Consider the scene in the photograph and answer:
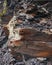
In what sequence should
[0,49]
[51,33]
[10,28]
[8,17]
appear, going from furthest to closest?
[8,17]
[0,49]
[10,28]
[51,33]

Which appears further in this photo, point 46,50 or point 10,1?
point 10,1

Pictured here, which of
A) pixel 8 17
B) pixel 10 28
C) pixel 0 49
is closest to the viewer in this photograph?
pixel 10 28

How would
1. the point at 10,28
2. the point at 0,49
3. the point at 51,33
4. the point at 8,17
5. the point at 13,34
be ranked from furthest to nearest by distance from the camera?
the point at 8,17 → the point at 0,49 → the point at 10,28 → the point at 13,34 → the point at 51,33

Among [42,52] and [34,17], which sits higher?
[34,17]

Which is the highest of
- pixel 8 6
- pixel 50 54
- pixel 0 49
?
pixel 8 6

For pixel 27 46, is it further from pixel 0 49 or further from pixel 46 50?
pixel 0 49

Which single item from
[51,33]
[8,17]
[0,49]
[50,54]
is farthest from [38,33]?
[8,17]

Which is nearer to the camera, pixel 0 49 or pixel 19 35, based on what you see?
pixel 19 35

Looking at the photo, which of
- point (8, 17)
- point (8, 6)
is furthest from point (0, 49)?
point (8, 6)

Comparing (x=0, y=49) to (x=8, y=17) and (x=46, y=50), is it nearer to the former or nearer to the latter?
(x=8, y=17)
